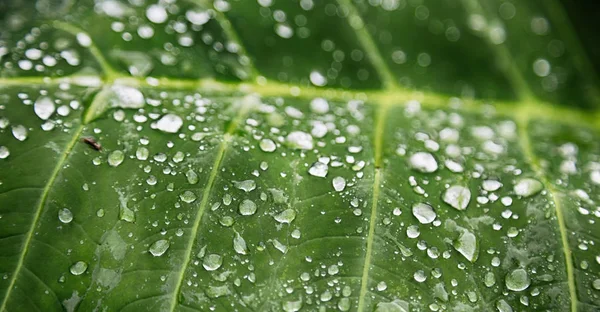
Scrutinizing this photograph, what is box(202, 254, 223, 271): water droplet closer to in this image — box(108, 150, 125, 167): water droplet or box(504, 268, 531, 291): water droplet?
box(108, 150, 125, 167): water droplet

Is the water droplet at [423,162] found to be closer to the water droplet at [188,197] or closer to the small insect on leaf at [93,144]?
the water droplet at [188,197]

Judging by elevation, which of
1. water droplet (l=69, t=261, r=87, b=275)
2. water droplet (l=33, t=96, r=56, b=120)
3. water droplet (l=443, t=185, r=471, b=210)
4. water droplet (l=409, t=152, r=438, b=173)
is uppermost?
water droplet (l=443, t=185, r=471, b=210)

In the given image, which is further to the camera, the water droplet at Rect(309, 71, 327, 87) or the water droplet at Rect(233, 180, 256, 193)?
the water droplet at Rect(309, 71, 327, 87)

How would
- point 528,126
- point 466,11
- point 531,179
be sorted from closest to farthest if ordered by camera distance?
point 531,179, point 528,126, point 466,11

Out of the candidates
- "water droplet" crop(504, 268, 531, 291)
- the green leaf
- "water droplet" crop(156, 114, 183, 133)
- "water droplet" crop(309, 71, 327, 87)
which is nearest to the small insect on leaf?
the green leaf

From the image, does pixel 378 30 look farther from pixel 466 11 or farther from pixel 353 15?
pixel 466 11

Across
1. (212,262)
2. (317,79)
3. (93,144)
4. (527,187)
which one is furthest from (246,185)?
(527,187)

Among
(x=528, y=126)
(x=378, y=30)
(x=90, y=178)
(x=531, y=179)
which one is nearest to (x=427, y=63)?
(x=378, y=30)
